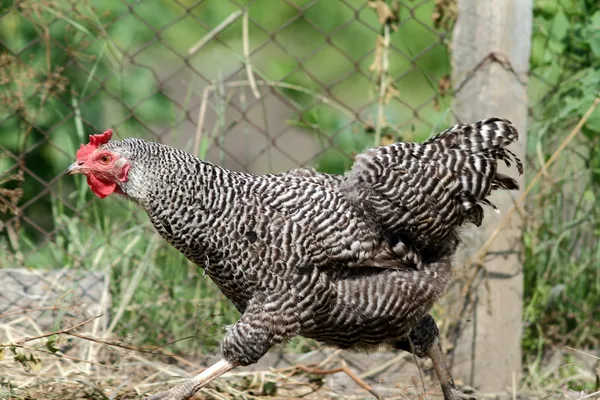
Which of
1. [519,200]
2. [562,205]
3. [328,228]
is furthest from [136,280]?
[562,205]

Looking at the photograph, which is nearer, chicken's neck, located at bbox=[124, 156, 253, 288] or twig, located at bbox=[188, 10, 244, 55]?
chicken's neck, located at bbox=[124, 156, 253, 288]

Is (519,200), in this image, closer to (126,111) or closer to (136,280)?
(136,280)

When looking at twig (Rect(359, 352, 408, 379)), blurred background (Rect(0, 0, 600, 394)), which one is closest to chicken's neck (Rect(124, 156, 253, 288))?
blurred background (Rect(0, 0, 600, 394))

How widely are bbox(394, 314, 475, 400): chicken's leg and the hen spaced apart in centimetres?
13

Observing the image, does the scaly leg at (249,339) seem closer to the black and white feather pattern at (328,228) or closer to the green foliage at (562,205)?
the black and white feather pattern at (328,228)

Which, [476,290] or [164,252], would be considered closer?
[476,290]

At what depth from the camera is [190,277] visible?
4.14 meters

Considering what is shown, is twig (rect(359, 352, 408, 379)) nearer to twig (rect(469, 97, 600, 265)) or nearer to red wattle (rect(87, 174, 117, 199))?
twig (rect(469, 97, 600, 265))

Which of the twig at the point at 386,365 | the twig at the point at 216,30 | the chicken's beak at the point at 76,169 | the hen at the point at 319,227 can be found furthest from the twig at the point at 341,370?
the twig at the point at 216,30

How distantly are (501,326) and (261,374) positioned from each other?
115cm

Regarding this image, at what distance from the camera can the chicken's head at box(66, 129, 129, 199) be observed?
300 centimetres

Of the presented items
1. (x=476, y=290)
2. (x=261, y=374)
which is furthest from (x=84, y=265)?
(x=476, y=290)

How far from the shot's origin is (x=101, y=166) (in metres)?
2.99

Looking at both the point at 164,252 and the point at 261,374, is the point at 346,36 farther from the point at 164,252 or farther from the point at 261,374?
the point at 261,374
